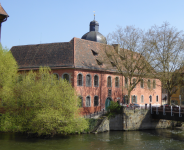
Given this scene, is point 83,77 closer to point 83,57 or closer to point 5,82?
point 83,57

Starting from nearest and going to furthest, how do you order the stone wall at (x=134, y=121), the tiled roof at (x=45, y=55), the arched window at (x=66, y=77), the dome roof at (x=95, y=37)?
1. the stone wall at (x=134, y=121)
2. the arched window at (x=66, y=77)
3. the tiled roof at (x=45, y=55)
4. the dome roof at (x=95, y=37)

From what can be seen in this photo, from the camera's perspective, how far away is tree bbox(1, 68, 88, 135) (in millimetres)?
28969

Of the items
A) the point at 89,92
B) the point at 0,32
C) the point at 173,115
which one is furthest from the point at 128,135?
the point at 0,32

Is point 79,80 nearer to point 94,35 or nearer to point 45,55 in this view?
point 45,55

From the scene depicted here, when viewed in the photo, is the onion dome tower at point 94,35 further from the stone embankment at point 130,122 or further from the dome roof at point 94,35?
the stone embankment at point 130,122

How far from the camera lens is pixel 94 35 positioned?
185ft

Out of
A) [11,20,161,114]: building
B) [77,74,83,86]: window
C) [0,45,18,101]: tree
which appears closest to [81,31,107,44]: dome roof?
[11,20,161,114]: building

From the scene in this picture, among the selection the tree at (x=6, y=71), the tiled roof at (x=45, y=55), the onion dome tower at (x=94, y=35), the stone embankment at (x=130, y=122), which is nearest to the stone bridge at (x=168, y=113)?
the stone embankment at (x=130, y=122)

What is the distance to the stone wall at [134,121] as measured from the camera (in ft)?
117

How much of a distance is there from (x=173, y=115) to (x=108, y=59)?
12.0 metres

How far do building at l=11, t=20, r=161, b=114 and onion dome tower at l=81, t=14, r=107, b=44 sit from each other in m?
12.4

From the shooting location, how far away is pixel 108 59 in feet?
129

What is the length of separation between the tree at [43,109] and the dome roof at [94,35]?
25.5 m

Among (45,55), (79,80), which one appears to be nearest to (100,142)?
(79,80)
